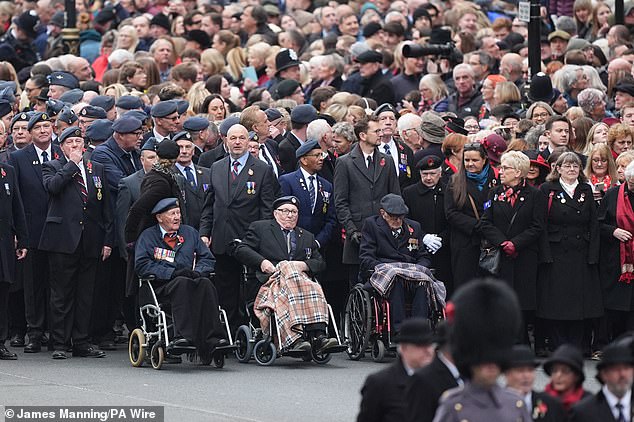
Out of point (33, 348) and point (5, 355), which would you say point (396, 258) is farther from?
point (5, 355)

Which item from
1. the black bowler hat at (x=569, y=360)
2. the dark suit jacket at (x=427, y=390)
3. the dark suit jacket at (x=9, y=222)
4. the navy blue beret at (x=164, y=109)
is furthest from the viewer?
the navy blue beret at (x=164, y=109)

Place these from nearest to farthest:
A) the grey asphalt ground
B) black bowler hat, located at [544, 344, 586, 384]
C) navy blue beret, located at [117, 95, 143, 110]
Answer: black bowler hat, located at [544, 344, 586, 384], the grey asphalt ground, navy blue beret, located at [117, 95, 143, 110]

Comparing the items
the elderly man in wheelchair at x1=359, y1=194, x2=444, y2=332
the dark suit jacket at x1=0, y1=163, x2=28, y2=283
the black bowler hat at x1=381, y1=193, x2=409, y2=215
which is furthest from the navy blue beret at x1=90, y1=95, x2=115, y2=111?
the black bowler hat at x1=381, y1=193, x2=409, y2=215

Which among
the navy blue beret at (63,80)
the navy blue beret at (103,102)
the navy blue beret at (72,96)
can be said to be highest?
the navy blue beret at (63,80)

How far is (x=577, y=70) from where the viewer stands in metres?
18.9

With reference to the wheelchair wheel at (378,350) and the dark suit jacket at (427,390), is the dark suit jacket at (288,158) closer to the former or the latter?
the wheelchair wheel at (378,350)

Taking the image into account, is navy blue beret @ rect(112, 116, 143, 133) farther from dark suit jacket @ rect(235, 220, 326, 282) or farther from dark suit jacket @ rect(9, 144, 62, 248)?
dark suit jacket @ rect(235, 220, 326, 282)

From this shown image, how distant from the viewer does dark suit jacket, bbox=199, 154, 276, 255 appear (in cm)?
1605

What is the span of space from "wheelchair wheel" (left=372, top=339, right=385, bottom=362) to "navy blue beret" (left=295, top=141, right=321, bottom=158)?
87.6 inches

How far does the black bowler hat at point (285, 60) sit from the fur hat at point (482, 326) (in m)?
13.4

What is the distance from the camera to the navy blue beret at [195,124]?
57.0 feet

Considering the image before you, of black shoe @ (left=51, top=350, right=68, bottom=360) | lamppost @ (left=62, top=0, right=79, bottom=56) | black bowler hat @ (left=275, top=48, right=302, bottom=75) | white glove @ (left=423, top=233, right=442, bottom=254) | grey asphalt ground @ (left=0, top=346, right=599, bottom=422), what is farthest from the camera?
lamppost @ (left=62, top=0, right=79, bottom=56)

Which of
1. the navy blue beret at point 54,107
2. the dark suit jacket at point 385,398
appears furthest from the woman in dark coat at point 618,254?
the dark suit jacket at point 385,398

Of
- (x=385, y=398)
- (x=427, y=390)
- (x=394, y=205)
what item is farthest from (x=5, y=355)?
(x=427, y=390)
